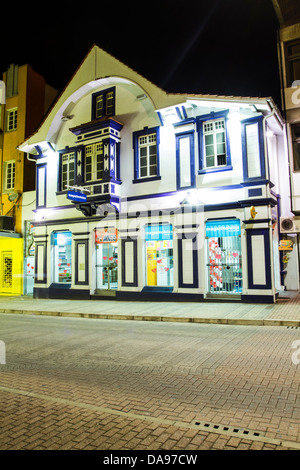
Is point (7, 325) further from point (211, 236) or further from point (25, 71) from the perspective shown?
point (25, 71)

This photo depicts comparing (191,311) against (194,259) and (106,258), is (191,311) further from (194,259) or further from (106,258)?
(106,258)

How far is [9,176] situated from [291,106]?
1743cm

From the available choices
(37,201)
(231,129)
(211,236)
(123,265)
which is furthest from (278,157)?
(37,201)

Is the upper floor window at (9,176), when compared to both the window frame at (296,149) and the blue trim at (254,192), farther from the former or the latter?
the window frame at (296,149)

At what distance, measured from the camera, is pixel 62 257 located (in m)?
19.3

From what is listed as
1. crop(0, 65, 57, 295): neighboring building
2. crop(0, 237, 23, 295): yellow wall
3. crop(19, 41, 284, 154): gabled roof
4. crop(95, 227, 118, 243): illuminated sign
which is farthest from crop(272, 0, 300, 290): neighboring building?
crop(0, 237, 23, 295): yellow wall

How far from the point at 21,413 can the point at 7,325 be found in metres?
7.62

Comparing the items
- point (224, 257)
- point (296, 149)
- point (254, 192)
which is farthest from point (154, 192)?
point (296, 149)

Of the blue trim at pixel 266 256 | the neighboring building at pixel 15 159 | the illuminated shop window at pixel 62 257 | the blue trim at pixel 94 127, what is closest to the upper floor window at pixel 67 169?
the blue trim at pixel 94 127

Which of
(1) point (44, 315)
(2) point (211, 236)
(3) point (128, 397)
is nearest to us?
(3) point (128, 397)

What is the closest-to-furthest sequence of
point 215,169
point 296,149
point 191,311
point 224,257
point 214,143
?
point 191,311
point 224,257
point 215,169
point 214,143
point 296,149

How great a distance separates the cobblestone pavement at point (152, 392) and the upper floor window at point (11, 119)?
59.1ft

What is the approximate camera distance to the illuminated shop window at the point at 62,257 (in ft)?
62.6

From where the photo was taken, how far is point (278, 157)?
17.8m
